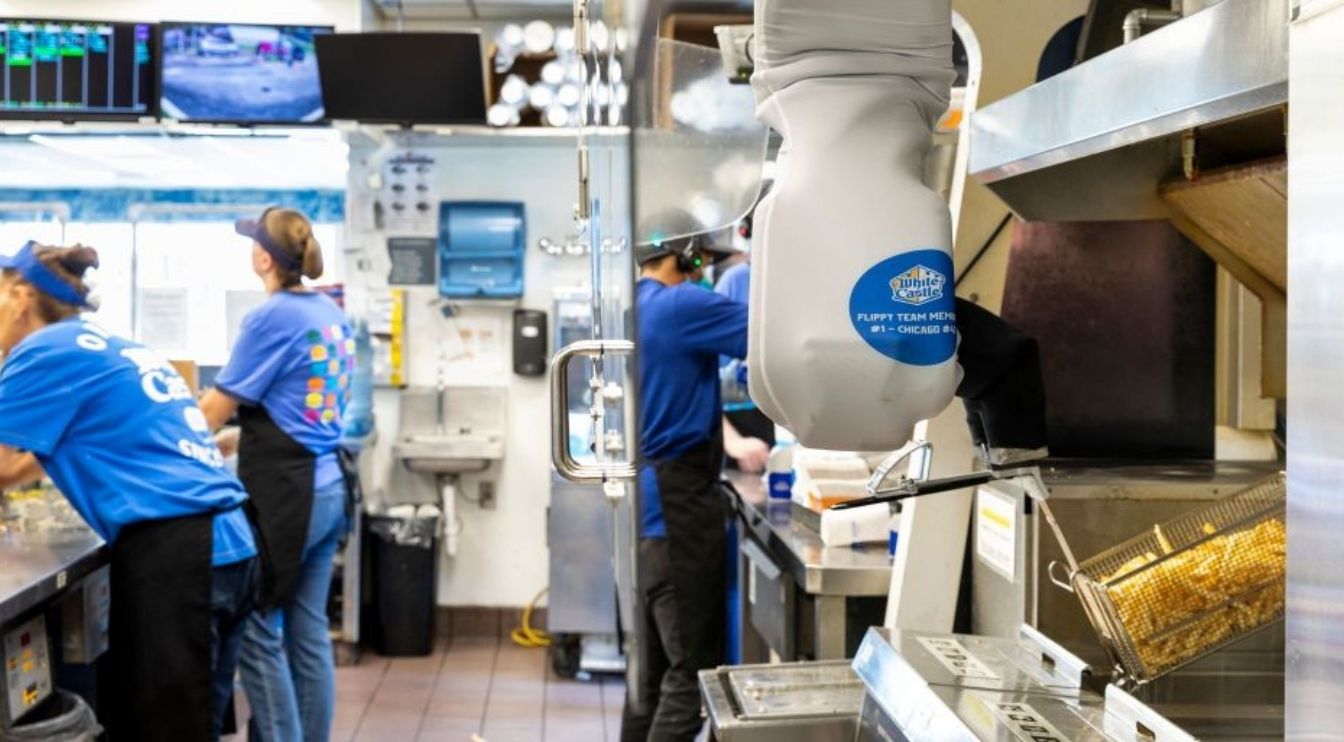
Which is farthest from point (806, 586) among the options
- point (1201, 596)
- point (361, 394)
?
point (361, 394)

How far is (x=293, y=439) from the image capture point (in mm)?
3814

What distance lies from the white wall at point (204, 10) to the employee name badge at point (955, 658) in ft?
16.0

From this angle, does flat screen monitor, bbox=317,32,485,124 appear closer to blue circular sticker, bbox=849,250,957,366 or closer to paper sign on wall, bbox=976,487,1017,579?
paper sign on wall, bbox=976,487,1017,579

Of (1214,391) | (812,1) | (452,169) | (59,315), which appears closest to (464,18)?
(452,169)

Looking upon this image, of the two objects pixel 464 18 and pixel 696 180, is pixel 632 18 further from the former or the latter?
pixel 464 18

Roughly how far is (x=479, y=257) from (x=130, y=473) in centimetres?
309

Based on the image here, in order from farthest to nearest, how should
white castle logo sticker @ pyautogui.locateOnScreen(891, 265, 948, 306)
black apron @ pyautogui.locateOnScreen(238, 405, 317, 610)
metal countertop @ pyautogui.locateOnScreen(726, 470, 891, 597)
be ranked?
black apron @ pyautogui.locateOnScreen(238, 405, 317, 610) → metal countertop @ pyautogui.locateOnScreen(726, 470, 891, 597) → white castle logo sticker @ pyautogui.locateOnScreen(891, 265, 948, 306)

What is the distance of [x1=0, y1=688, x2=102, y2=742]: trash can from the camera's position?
2742 millimetres

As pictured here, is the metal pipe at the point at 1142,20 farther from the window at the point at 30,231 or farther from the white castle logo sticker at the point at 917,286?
the window at the point at 30,231

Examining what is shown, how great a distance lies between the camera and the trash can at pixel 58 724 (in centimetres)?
274

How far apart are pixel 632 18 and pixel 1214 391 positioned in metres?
1.54

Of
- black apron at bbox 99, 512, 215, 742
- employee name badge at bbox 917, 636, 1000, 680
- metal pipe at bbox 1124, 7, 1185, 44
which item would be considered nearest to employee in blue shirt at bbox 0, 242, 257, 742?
black apron at bbox 99, 512, 215, 742

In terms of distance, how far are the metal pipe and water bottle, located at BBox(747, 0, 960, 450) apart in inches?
16.1

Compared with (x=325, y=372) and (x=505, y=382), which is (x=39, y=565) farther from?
(x=505, y=382)
